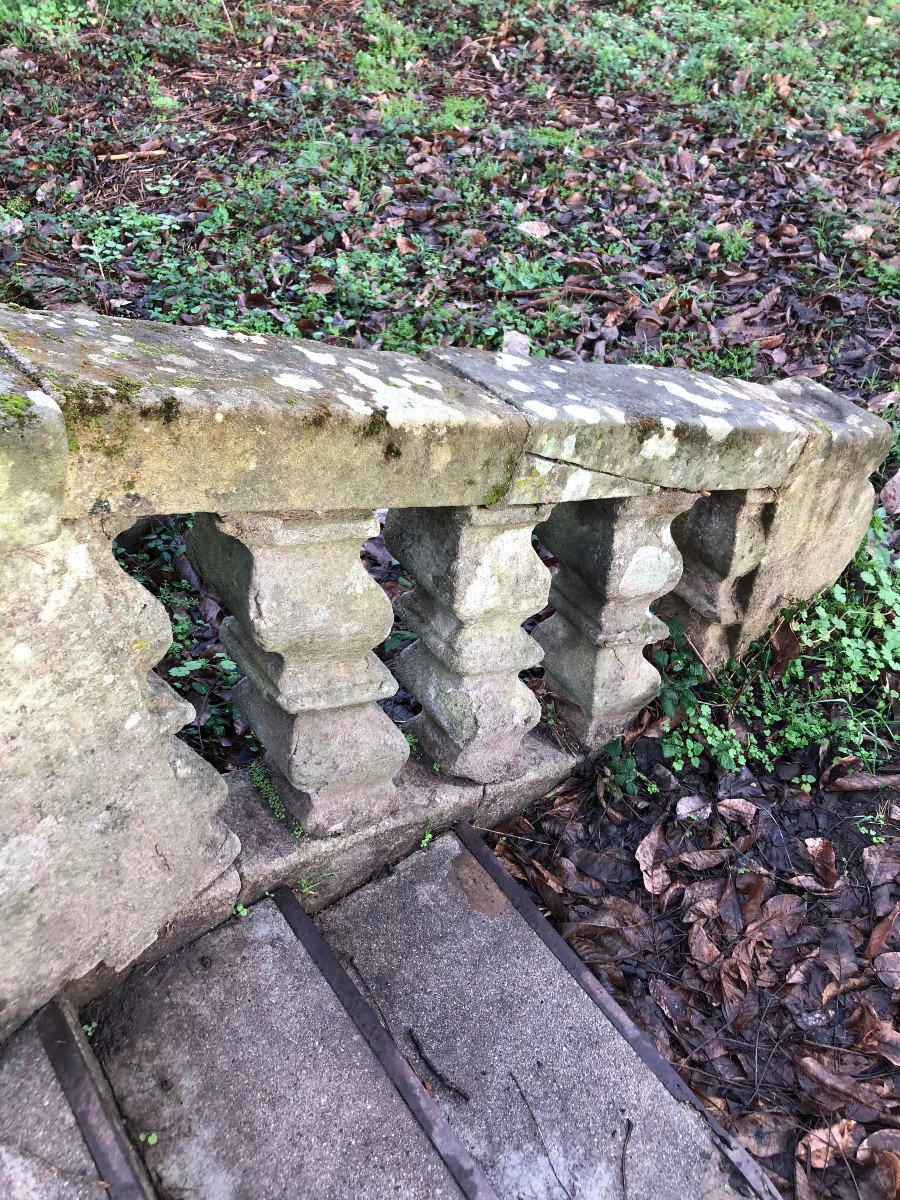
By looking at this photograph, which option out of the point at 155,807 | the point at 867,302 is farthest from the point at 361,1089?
the point at 867,302

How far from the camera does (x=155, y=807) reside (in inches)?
65.4

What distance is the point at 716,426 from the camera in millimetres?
2012

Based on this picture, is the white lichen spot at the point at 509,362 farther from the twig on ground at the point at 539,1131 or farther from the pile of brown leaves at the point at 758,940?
the twig on ground at the point at 539,1131

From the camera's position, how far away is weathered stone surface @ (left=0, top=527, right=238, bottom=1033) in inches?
53.0

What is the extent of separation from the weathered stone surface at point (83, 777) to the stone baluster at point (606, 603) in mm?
1089

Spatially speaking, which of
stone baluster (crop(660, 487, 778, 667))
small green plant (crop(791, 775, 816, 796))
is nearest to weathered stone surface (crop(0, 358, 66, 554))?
stone baluster (crop(660, 487, 778, 667))

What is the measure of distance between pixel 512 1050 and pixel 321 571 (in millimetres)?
1109

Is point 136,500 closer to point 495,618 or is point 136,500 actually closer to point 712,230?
point 495,618

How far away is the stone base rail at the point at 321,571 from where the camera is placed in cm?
134

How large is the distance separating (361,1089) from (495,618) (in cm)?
102

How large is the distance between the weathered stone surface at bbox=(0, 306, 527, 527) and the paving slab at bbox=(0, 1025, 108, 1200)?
0.97 m

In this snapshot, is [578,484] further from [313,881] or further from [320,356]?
[313,881]

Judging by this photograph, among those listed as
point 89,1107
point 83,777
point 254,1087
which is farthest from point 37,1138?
point 83,777

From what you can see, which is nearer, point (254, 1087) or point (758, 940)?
point (254, 1087)
